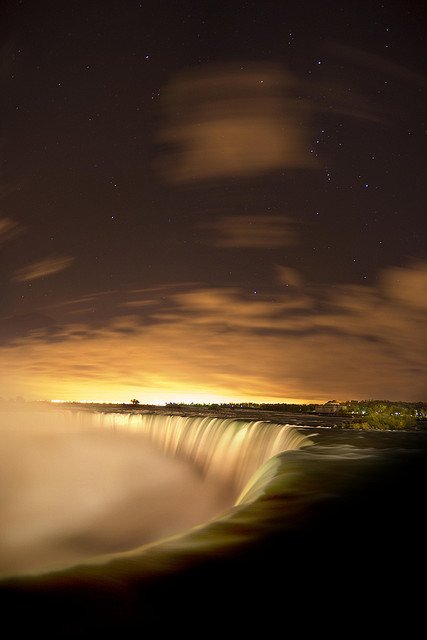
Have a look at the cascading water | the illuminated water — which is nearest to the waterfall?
the cascading water

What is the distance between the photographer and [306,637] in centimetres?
315

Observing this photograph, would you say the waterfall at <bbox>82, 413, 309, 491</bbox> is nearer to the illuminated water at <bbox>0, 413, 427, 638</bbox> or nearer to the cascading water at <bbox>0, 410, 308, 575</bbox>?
the cascading water at <bbox>0, 410, 308, 575</bbox>

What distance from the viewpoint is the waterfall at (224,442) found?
1827cm

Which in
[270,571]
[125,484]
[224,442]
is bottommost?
[125,484]

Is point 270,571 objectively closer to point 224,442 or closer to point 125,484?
point 224,442

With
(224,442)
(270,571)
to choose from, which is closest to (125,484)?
(224,442)

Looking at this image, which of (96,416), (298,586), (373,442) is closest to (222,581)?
(298,586)

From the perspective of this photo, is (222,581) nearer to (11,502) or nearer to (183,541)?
(183,541)

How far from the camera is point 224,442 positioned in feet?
77.9

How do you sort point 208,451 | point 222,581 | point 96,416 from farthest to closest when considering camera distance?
1. point 96,416
2. point 208,451
3. point 222,581

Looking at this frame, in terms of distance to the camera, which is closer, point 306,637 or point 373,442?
point 306,637

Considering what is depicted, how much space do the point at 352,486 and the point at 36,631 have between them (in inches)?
238

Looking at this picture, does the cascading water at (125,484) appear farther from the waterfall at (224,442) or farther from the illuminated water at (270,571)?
the illuminated water at (270,571)

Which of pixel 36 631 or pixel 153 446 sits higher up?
pixel 36 631
